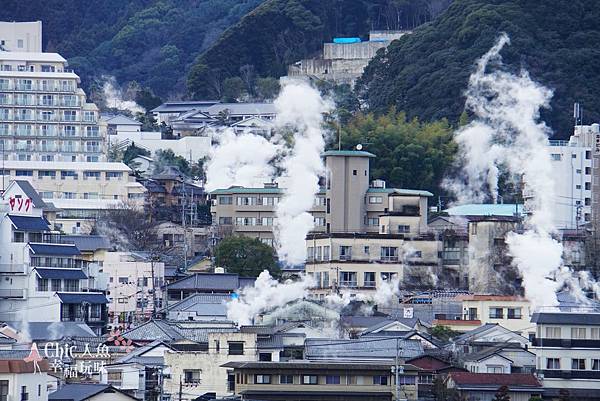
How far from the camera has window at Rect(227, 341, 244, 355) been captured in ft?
177

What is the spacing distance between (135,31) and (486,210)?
6121 cm

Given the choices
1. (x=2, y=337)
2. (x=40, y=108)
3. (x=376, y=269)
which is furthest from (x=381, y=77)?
(x=2, y=337)

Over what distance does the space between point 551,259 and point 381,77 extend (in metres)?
37.8

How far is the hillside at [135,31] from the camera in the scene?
134 m

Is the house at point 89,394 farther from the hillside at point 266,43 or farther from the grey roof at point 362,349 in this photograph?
the hillside at point 266,43

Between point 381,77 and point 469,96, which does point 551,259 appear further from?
point 381,77

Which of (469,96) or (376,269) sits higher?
(469,96)

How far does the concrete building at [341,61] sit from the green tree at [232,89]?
8.48 feet

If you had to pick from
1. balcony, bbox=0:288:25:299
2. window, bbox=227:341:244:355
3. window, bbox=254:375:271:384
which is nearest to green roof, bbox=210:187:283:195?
balcony, bbox=0:288:25:299

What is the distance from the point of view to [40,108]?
8925cm

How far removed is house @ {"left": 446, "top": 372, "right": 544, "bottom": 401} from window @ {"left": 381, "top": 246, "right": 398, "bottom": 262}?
19.6 metres

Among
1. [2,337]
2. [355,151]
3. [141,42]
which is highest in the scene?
[141,42]

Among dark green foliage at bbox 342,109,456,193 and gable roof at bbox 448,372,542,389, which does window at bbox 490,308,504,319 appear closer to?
gable roof at bbox 448,372,542,389

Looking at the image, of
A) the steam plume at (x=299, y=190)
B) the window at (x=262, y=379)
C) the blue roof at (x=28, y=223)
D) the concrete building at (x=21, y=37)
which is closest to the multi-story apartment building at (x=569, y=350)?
the window at (x=262, y=379)
